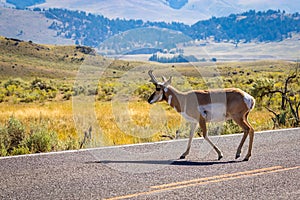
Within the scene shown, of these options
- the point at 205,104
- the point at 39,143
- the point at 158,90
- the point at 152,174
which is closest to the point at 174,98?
the point at 158,90

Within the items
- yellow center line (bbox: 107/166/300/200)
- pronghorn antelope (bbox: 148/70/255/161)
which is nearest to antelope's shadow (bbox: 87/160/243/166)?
pronghorn antelope (bbox: 148/70/255/161)

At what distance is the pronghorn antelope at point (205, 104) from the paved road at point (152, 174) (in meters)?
0.64

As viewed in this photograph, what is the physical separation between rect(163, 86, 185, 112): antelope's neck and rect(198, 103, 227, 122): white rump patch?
0.38 meters

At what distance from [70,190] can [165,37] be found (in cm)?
506

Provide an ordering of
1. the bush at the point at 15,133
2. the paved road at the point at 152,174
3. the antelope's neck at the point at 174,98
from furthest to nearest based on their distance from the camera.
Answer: the bush at the point at 15,133
the antelope's neck at the point at 174,98
the paved road at the point at 152,174

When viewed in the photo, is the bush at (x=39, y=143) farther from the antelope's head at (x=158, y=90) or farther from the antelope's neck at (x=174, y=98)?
the antelope's neck at (x=174, y=98)

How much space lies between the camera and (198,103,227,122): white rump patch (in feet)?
29.2

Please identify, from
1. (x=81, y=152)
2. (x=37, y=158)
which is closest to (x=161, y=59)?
(x=81, y=152)

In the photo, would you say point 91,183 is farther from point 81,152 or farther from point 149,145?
point 149,145

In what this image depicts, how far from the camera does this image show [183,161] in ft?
28.5

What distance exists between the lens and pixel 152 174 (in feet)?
24.9

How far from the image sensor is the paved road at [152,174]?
652 cm

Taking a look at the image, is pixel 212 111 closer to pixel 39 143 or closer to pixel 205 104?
pixel 205 104

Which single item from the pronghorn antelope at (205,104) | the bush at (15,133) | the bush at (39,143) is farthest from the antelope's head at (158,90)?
the bush at (15,133)
